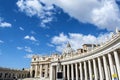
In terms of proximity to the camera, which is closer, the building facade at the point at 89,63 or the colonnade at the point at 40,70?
the building facade at the point at 89,63

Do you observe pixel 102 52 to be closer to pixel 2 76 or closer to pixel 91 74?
pixel 91 74

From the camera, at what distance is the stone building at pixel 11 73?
138m

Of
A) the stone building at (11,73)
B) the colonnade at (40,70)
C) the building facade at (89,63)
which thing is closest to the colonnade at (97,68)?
the building facade at (89,63)

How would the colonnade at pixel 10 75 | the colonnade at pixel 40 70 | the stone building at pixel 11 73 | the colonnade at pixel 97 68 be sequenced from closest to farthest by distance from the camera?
the colonnade at pixel 97 68 < the stone building at pixel 11 73 < the colonnade at pixel 10 75 < the colonnade at pixel 40 70

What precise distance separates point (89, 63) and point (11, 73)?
88269mm

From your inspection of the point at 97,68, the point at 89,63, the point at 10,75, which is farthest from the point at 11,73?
the point at 97,68

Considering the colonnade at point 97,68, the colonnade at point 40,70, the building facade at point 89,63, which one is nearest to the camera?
the building facade at point 89,63

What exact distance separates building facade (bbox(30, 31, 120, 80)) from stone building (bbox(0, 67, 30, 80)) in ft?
33.5

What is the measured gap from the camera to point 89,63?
76.0 metres

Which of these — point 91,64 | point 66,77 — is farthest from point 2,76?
point 91,64

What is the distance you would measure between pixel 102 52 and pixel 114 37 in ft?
37.1

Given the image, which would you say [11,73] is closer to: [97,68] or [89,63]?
[89,63]

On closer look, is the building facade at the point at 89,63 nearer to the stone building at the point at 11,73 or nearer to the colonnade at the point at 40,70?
the colonnade at the point at 40,70

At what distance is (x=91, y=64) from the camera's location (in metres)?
79.1
